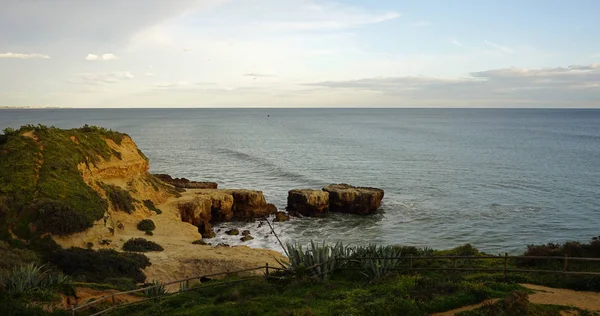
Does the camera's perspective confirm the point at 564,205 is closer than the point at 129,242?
No

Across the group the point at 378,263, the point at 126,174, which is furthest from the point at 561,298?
the point at 126,174

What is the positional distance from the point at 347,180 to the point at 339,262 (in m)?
38.6

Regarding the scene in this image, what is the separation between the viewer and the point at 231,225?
37031 mm

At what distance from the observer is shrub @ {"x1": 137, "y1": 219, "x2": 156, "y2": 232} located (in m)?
29.7

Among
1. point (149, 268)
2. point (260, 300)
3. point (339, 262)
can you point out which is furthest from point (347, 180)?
point (260, 300)

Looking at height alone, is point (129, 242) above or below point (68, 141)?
below

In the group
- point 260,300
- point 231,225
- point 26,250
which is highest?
point 260,300

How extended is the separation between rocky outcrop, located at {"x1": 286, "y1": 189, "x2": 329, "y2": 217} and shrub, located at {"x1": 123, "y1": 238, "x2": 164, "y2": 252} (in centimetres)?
1562

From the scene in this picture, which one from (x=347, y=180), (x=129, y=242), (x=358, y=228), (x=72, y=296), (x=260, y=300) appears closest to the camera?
(x=260, y=300)

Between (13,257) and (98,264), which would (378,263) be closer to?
(98,264)

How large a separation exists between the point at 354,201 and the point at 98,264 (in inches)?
934

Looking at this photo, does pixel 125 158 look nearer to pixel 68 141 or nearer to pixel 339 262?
pixel 68 141

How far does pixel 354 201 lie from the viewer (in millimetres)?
39969

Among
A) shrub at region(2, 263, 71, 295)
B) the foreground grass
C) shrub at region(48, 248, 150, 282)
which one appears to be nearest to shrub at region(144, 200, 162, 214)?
shrub at region(48, 248, 150, 282)
